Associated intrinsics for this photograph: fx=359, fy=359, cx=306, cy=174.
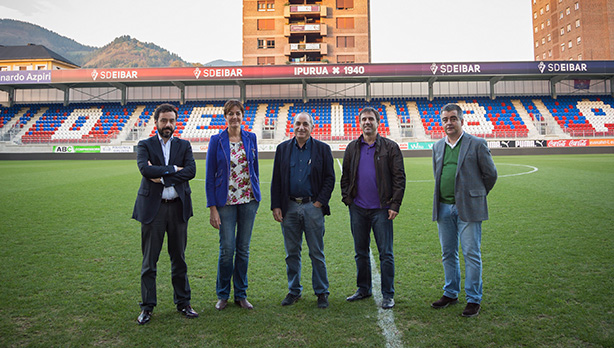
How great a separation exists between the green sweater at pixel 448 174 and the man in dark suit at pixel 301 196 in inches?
46.9

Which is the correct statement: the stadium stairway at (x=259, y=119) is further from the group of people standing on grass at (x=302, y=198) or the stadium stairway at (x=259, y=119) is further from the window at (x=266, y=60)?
the group of people standing on grass at (x=302, y=198)

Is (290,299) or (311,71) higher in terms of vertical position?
(311,71)

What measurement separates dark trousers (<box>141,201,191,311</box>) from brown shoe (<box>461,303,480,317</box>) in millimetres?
2761

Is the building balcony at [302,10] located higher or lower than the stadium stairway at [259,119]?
higher

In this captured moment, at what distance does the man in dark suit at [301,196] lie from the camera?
3898mm

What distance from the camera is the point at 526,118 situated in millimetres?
35031

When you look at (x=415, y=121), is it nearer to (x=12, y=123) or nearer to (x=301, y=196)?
(x=301, y=196)

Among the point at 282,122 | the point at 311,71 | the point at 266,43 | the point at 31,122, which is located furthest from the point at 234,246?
the point at 266,43

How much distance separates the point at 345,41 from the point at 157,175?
48808 millimetres

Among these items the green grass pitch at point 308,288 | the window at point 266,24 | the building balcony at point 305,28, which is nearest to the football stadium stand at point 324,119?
the building balcony at point 305,28

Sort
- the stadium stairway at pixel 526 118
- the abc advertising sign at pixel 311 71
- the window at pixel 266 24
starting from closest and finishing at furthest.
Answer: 1. the stadium stairway at pixel 526 118
2. the abc advertising sign at pixel 311 71
3. the window at pixel 266 24

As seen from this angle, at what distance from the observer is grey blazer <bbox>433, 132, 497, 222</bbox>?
3.62 meters

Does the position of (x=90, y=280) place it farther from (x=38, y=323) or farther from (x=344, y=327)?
(x=344, y=327)

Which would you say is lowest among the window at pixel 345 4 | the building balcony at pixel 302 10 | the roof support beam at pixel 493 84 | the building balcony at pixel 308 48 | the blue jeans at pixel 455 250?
the blue jeans at pixel 455 250
